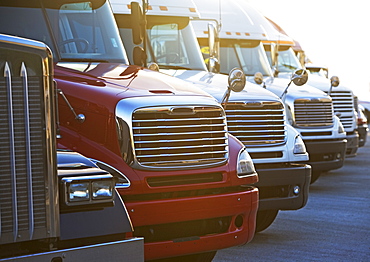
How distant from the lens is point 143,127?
19.6 feet

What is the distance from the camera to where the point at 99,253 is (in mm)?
4359

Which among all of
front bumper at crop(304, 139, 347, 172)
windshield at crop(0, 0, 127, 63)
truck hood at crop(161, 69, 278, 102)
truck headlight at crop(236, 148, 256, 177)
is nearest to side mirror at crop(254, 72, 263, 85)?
front bumper at crop(304, 139, 347, 172)

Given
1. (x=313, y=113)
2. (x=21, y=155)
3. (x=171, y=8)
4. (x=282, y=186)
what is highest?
(x=171, y=8)

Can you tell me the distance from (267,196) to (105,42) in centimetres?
235

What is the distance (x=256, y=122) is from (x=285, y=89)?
2.93 m

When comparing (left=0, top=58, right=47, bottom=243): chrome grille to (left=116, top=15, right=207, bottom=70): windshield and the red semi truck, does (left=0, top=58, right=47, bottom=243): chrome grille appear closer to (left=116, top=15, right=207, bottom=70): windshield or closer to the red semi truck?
the red semi truck

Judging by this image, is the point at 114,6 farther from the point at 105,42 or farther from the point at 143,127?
the point at 143,127

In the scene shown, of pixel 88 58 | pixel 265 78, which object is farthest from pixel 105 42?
pixel 265 78

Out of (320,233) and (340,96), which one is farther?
(340,96)

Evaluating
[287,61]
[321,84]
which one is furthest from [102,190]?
[287,61]

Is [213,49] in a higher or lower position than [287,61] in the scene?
higher

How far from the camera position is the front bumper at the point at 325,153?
1214 cm

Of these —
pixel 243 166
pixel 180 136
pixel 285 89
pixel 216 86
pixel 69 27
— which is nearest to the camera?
pixel 180 136

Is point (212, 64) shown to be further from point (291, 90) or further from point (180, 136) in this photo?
point (180, 136)
